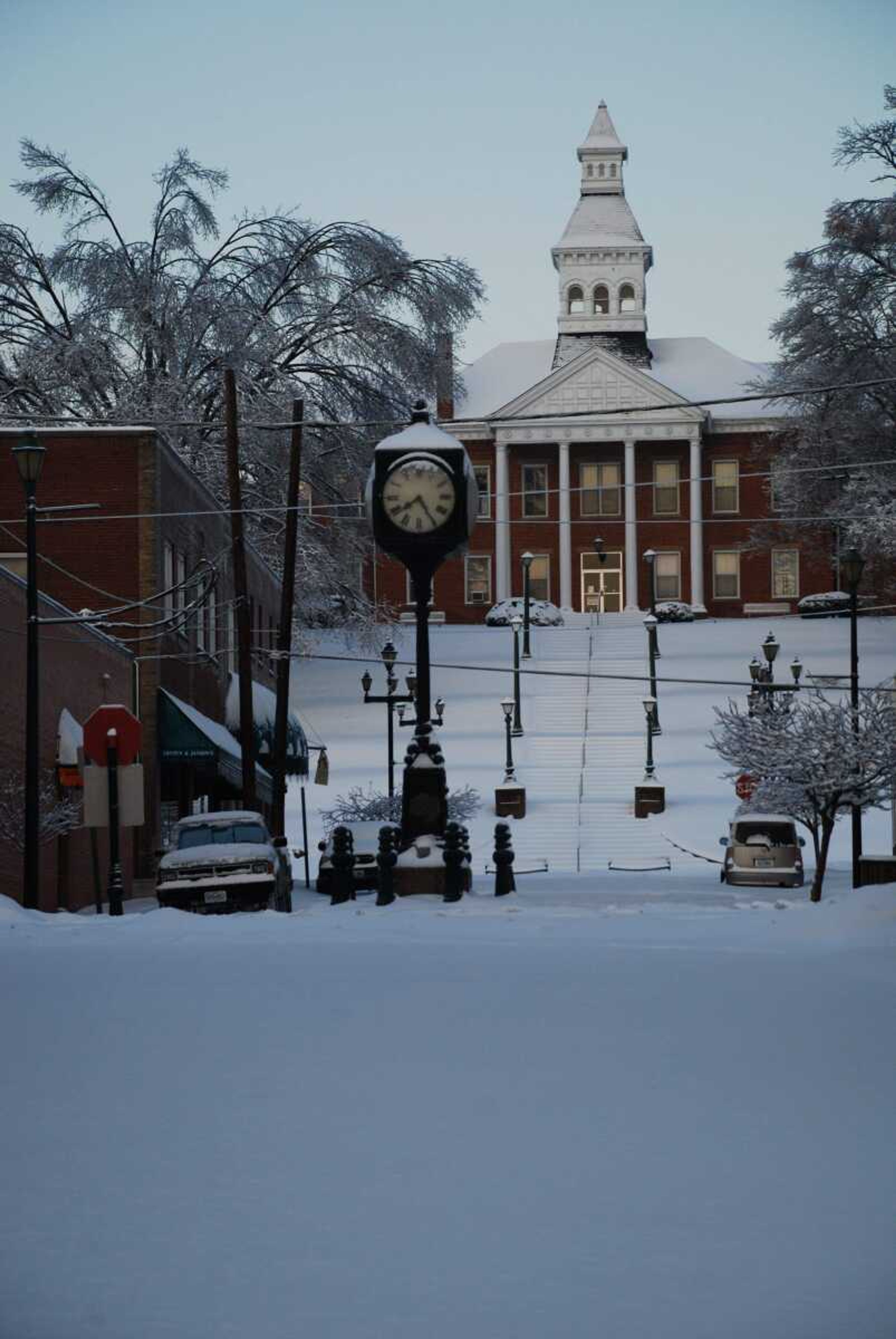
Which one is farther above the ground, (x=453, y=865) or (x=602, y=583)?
(x=602, y=583)

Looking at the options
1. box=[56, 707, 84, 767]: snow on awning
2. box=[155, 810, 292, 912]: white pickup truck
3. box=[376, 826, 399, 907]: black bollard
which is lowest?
box=[155, 810, 292, 912]: white pickup truck

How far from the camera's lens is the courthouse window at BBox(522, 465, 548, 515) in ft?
304

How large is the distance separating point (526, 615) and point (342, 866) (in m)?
52.4

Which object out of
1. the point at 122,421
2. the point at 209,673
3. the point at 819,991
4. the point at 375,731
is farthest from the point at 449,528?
the point at 375,731

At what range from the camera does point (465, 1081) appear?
762 centimetres

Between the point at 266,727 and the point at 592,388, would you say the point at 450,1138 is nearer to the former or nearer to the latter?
the point at 266,727

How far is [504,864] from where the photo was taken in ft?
63.4

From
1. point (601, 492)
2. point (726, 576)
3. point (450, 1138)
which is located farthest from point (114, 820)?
point (726, 576)

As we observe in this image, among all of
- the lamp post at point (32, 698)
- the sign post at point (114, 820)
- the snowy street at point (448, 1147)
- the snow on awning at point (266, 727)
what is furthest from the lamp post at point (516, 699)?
the snowy street at point (448, 1147)

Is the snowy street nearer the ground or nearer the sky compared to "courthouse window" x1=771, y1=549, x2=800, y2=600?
nearer the ground

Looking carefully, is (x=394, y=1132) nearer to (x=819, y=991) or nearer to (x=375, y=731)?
(x=819, y=991)

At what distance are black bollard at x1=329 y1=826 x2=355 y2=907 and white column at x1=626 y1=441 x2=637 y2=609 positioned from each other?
6611 centimetres

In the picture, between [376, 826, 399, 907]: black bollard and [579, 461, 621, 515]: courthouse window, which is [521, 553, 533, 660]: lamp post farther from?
[376, 826, 399, 907]: black bollard

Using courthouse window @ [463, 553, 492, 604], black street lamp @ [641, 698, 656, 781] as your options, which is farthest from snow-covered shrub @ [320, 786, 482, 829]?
courthouse window @ [463, 553, 492, 604]
